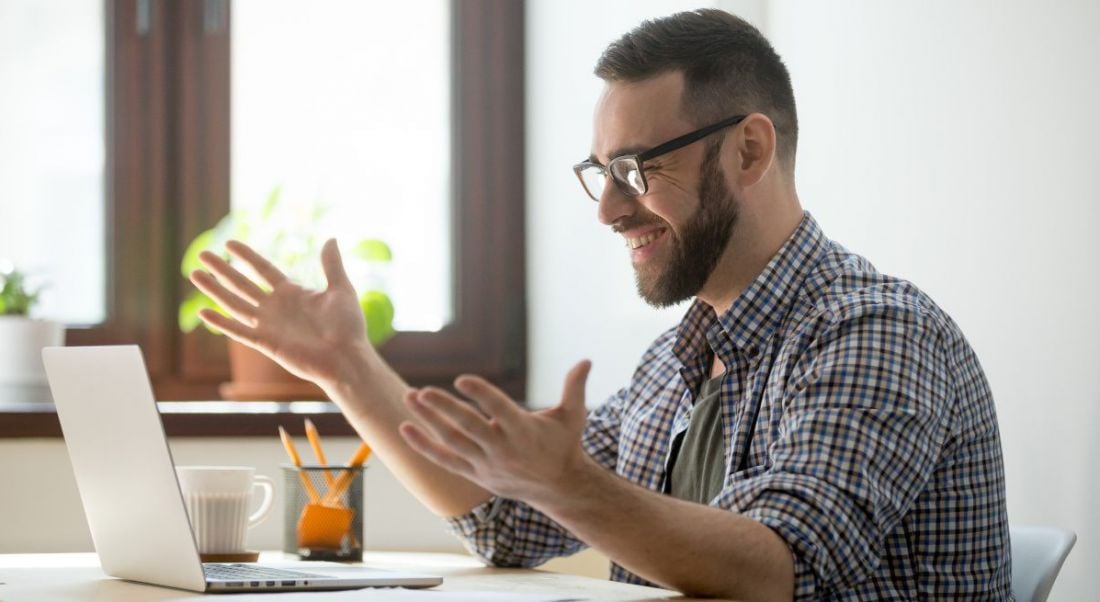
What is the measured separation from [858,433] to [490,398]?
0.43m

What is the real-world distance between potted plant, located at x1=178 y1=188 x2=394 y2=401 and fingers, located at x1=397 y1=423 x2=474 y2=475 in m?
1.57

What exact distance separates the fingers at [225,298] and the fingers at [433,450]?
0.59m

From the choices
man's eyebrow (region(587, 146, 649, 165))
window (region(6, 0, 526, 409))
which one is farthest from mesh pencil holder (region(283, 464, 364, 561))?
window (region(6, 0, 526, 409))

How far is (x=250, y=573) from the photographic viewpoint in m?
1.24

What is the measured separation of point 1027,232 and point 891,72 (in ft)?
1.48

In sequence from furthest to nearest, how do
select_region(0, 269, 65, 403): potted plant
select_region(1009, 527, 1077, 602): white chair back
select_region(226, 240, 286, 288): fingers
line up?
select_region(0, 269, 65, 403): potted plant < select_region(226, 240, 286, 288): fingers < select_region(1009, 527, 1077, 602): white chair back

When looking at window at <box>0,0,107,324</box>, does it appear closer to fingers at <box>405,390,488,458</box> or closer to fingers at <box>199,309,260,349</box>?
fingers at <box>199,309,260,349</box>

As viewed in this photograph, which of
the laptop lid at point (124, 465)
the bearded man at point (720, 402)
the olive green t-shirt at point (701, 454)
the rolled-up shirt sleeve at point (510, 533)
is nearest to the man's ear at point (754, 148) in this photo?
the bearded man at point (720, 402)

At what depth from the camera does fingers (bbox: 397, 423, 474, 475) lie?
1.02 m

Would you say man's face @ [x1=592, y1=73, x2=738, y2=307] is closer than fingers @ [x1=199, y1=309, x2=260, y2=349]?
No

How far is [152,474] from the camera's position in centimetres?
116

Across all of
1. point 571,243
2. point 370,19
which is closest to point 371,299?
point 571,243

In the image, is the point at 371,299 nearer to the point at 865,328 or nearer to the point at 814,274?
the point at 814,274

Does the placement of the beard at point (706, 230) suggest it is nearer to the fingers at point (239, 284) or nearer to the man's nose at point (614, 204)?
the man's nose at point (614, 204)
